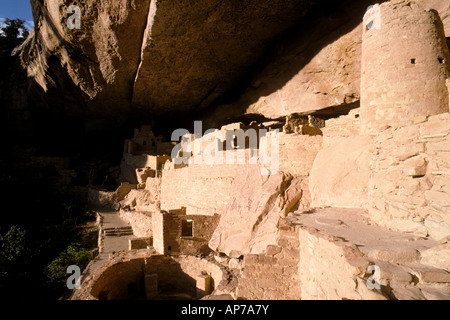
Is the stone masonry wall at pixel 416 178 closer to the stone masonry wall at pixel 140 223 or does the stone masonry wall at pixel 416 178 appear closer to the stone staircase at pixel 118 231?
the stone masonry wall at pixel 140 223

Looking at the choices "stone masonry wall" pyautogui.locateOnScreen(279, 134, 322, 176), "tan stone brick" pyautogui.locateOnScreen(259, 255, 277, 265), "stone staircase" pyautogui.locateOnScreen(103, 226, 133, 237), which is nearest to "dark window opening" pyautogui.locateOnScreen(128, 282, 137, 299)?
"stone staircase" pyautogui.locateOnScreen(103, 226, 133, 237)

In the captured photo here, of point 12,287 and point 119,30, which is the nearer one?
point 12,287

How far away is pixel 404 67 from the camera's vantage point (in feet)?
19.2

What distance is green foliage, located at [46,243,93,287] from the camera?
9.82m

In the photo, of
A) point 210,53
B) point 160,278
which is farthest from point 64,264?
point 210,53

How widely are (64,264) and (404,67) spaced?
41.3 ft

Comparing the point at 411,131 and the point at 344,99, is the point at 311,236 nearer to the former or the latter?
the point at 411,131

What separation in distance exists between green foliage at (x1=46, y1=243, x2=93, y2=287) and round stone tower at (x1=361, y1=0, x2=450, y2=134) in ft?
35.4

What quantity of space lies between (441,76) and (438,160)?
425 centimetres

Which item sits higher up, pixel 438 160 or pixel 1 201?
pixel 438 160

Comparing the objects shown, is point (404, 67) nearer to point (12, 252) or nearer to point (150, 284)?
point (150, 284)

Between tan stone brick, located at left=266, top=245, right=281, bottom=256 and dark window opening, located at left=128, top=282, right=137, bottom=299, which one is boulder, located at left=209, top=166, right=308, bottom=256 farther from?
dark window opening, located at left=128, top=282, right=137, bottom=299

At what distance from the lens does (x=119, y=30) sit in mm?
11812
